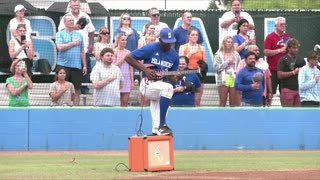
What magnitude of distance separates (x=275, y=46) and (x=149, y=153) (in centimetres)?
736

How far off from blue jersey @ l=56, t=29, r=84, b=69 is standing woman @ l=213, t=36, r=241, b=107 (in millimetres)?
2893

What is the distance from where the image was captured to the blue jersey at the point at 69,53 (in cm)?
1569

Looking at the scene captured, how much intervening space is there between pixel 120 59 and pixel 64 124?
1815mm

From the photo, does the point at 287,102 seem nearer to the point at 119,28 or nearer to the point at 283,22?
the point at 283,22

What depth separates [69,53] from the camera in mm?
15680

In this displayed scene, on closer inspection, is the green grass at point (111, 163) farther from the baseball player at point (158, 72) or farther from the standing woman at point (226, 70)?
the standing woman at point (226, 70)

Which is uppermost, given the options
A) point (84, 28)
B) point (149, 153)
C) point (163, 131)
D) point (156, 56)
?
point (84, 28)

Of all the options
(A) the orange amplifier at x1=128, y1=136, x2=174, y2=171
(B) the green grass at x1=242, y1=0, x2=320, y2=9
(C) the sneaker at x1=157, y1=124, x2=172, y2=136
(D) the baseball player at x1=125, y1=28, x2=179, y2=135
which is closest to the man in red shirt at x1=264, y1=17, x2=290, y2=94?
(B) the green grass at x1=242, y1=0, x2=320, y2=9

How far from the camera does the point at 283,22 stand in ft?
54.4

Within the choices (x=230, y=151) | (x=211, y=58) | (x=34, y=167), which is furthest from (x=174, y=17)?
(x=34, y=167)

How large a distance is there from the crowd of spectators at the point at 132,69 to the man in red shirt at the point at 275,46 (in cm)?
2

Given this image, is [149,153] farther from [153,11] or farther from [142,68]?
[153,11]

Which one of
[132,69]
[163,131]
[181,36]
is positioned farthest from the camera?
[181,36]

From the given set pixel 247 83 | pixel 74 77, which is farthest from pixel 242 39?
pixel 74 77
